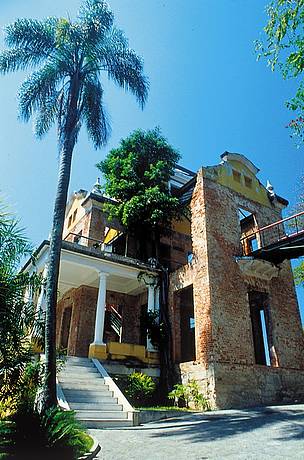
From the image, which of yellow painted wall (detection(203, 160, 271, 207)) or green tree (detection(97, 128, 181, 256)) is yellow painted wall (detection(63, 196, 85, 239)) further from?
yellow painted wall (detection(203, 160, 271, 207))

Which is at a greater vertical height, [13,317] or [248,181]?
[248,181]

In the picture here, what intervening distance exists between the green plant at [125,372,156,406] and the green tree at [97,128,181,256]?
276 inches

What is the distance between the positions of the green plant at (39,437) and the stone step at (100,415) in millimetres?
3436

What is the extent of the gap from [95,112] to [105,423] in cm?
970

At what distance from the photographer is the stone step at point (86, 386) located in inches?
384

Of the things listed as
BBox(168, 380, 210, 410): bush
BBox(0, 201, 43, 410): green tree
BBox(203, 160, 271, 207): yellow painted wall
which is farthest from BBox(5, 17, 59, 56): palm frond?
BBox(168, 380, 210, 410): bush

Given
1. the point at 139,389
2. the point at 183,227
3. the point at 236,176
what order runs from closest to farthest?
the point at 139,389, the point at 236,176, the point at 183,227

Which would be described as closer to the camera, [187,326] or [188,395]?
[188,395]

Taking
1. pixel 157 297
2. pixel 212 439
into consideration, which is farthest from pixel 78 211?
pixel 212 439

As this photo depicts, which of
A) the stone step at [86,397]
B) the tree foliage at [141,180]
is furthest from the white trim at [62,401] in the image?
the tree foliage at [141,180]

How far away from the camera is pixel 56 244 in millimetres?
9820

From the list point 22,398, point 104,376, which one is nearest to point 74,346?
point 104,376

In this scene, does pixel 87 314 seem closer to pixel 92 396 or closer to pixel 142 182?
pixel 142 182

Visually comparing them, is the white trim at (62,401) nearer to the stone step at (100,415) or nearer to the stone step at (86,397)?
the stone step at (86,397)
